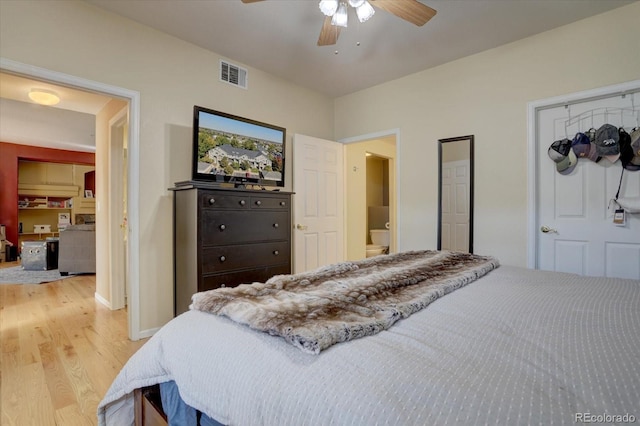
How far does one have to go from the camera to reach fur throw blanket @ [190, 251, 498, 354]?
2.66 ft

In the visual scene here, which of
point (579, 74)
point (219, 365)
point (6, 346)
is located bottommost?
point (6, 346)

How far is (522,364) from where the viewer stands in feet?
2.25

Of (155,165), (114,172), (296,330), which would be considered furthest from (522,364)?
(114,172)

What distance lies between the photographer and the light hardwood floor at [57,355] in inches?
68.2

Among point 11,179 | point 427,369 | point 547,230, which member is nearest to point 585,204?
point 547,230

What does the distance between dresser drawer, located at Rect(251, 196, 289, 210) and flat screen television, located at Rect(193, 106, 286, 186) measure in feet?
1.18

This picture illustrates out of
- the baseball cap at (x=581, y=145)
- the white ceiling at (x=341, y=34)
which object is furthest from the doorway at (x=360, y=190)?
the baseball cap at (x=581, y=145)

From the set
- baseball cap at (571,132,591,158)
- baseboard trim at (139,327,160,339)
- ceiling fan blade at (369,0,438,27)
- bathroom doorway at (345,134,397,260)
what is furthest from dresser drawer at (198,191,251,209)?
baseball cap at (571,132,591,158)

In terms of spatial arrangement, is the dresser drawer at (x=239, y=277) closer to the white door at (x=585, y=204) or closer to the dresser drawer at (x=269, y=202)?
the dresser drawer at (x=269, y=202)

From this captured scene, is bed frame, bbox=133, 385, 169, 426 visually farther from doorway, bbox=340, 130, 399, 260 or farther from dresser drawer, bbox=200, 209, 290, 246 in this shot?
doorway, bbox=340, 130, 399, 260

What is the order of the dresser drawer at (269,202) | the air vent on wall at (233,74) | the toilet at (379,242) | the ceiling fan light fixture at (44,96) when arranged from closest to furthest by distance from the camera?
1. the dresser drawer at (269,202)
2. the air vent on wall at (233,74)
3. the ceiling fan light fixture at (44,96)
4. the toilet at (379,242)

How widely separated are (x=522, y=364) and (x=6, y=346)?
349cm

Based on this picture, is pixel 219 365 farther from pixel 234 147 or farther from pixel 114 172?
pixel 114 172

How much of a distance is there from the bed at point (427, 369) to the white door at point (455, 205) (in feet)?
7.17
